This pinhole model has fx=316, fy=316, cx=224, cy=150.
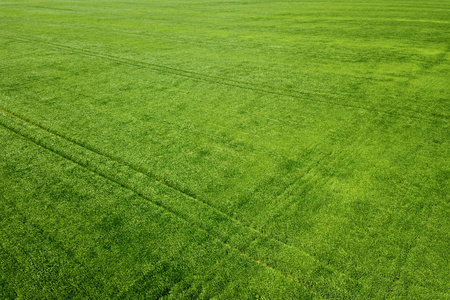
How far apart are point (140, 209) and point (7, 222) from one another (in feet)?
3.61

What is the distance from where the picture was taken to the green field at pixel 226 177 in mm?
2176

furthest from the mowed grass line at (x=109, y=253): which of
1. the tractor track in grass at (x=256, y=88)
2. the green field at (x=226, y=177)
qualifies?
the tractor track in grass at (x=256, y=88)

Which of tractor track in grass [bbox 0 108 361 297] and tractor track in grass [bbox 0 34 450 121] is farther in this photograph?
tractor track in grass [bbox 0 34 450 121]

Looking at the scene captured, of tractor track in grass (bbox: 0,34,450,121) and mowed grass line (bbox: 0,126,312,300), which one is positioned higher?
tractor track in grass (bbox: 0,34,450,121)

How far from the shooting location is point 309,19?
12000mm

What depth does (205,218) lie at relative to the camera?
263 cm

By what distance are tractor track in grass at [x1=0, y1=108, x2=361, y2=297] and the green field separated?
0.01 metres

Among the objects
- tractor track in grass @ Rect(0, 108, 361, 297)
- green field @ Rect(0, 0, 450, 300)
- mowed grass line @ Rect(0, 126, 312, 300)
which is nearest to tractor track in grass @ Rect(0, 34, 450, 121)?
green field @ Rect(0, 0, 450, 300)

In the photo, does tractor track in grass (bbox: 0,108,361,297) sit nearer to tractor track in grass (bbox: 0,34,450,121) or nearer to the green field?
the green field

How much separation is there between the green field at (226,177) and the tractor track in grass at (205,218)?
0.5 inches

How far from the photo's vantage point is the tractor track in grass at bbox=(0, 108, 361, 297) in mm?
2178

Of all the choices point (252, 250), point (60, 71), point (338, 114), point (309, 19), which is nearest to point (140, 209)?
point (252, 250)

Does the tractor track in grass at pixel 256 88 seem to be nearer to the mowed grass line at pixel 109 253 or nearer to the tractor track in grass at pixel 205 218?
the tractor track in grass at pixel 205 218

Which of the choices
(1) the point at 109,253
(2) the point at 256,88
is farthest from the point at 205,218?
(2) the point at 256,88
